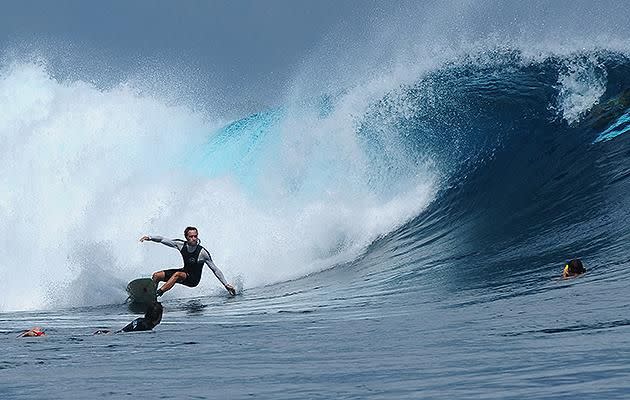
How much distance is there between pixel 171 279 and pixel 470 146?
7.31 m

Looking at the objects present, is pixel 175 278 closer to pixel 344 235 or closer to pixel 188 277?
pixel 188 277

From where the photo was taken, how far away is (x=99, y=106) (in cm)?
2667

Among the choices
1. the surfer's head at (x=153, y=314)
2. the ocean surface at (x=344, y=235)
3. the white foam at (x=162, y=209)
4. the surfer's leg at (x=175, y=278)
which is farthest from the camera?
the white foam at (x=162, y=209)

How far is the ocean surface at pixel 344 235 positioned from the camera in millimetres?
6930

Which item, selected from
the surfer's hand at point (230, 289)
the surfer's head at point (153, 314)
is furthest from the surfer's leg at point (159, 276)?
the surfer's head at point (153, 314)

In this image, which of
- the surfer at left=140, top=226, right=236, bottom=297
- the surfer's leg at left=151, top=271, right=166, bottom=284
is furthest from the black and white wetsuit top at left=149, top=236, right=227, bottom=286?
the surfer's leg at left=151, top=271, right=166, bottom=284

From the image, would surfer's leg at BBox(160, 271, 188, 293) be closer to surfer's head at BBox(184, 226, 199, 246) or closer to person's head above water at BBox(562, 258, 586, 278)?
surfer's head at BBox(184, 226, 199, 246)

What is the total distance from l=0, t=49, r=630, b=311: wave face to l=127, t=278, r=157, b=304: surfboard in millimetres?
429

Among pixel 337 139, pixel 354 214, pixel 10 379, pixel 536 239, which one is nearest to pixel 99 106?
pixel 337 139

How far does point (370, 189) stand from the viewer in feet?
64.9

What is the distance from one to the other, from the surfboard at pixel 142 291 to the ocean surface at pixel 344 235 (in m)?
0.32

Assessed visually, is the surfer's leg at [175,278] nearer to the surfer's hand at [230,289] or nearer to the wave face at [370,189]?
the surfer's hand at [230,289]

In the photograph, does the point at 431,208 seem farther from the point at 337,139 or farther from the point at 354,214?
the point at 337,139

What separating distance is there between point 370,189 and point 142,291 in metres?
5.48
